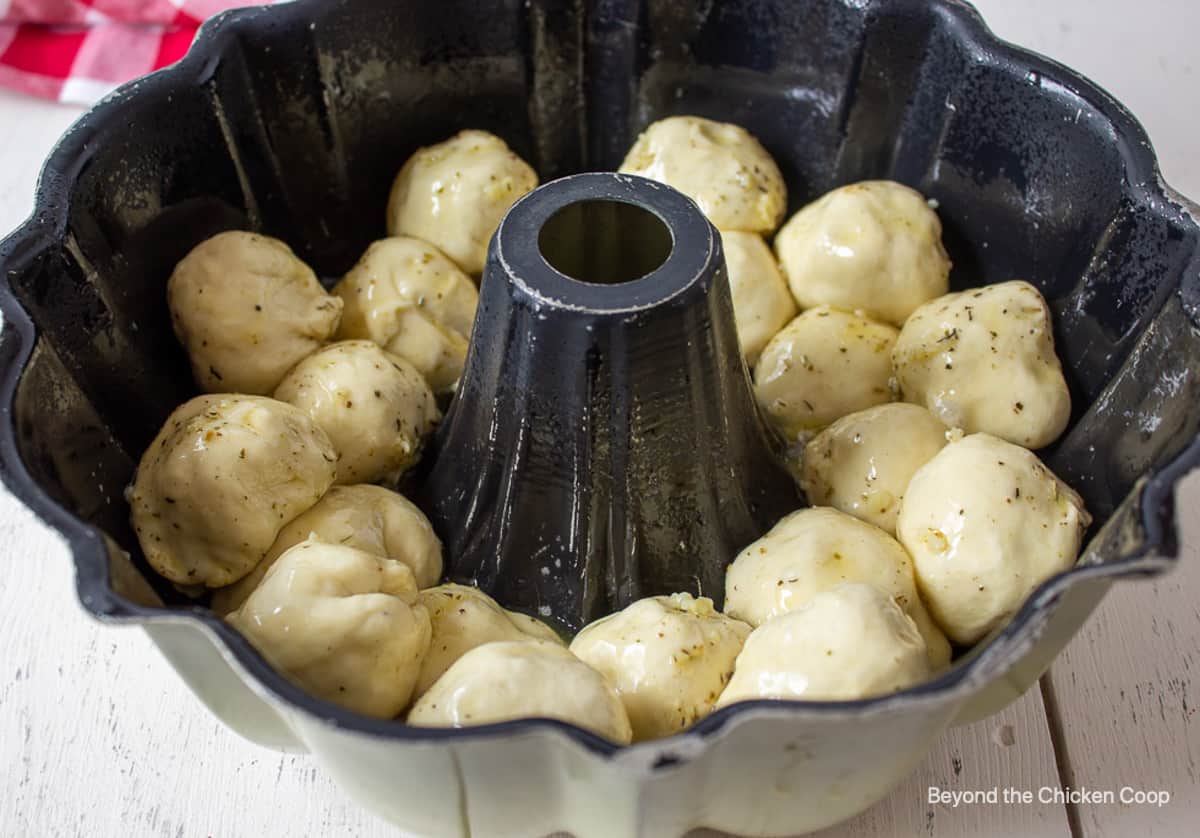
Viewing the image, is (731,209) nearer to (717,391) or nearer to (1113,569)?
(717,391)

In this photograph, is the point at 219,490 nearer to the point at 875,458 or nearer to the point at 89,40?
the point at 875,458

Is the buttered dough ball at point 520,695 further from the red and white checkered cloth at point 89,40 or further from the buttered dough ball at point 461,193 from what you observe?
the red and white checkered cloth at point 89,40

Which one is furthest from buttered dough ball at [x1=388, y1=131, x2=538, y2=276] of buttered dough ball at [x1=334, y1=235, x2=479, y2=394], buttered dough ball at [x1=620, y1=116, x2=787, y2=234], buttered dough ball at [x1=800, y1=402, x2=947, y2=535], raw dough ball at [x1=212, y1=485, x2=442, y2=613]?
buttered dough ball at [x1=800, y1=402, x2=947, y2=535]

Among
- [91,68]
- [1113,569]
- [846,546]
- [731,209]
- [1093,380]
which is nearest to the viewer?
[1113,569]

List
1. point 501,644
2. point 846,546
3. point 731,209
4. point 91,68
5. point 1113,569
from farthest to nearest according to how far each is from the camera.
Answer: point 91,68 → point 731,209 → point 846,546 → point 501,644 → point 1113,569

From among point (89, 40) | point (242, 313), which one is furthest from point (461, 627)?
point (89, 40)

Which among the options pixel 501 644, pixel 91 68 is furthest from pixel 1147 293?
pixel 91 68
